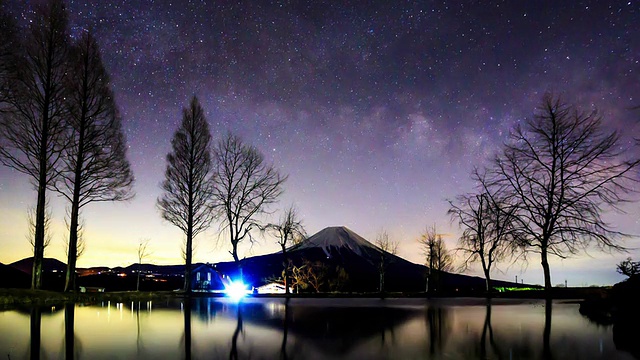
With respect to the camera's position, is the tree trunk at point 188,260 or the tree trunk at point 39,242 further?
the tree trunk at point 188,260

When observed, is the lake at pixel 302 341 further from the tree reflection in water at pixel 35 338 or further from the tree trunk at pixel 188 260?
the tree trunk at pixel 188 260

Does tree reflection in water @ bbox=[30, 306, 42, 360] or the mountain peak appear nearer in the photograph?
tree reflection in water @ bbox=[30, 306, 42, 360]

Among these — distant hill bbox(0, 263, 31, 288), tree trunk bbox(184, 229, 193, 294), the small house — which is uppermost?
tree trunk bbox(184, 229, 193, 294)

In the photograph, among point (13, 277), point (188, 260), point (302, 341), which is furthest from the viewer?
point (13, 277)

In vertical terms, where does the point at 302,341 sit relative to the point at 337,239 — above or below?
above

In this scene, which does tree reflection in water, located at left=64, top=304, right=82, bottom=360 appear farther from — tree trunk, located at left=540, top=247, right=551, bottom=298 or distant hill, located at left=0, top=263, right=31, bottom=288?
distant hill, located at left=0, top=263, right=31, bottom=288

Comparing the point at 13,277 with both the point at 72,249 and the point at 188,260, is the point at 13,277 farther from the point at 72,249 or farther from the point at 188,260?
the point at 72,249

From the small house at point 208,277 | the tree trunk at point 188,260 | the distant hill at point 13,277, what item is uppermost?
the tree trunk at point 188,260

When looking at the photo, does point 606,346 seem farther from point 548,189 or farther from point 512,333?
point 548,189

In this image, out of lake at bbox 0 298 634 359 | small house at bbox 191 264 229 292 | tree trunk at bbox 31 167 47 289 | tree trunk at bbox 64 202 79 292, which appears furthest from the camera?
small house at bbox 191 264 229 292

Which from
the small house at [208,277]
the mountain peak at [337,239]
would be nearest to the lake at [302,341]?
the small house at [208,277]

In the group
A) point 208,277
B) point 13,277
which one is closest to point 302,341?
point 208,277

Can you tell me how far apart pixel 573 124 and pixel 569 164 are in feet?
6.26

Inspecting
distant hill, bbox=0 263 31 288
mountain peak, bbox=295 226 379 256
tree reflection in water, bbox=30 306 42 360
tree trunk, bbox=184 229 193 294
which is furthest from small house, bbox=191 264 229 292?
mountain peak, bbox=295 226 379 256
